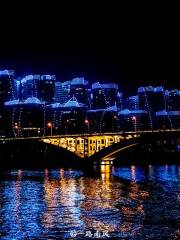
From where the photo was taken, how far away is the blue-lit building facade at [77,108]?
95938 millimetres

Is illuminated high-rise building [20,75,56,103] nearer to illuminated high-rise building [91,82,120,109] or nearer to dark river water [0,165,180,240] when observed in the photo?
illuminated high-rise building [91,82,120,109]

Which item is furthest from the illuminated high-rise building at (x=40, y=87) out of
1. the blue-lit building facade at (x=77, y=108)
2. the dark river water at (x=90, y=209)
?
the dark river water at (x=90, y=209)

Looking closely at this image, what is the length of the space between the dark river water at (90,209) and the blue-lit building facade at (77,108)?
142 ft

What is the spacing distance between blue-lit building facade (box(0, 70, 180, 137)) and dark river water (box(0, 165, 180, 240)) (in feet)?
142

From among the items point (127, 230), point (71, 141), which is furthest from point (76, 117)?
point (127, 230)

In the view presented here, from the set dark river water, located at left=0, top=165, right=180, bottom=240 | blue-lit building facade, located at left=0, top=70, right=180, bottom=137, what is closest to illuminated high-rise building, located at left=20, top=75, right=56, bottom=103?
blue-lit building facade, located at left=0, top=70, right=180, bottom=137

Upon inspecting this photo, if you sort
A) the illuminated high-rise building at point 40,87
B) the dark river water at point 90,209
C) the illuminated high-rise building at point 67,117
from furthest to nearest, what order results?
the illuminated high-rise building at point 40,87 < the illuminated high-rise building at point 67,117 < the dark river water at point 90,209

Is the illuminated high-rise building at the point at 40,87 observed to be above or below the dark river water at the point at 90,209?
above

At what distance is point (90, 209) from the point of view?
31.9m

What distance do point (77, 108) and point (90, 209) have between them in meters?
67.5

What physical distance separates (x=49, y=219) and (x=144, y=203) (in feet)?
26.1

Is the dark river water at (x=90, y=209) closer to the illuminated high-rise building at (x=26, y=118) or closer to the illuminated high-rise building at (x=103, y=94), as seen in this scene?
the illuminated high-rise building at (x=26, y=118)

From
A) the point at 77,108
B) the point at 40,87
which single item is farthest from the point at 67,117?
the point at 40,87

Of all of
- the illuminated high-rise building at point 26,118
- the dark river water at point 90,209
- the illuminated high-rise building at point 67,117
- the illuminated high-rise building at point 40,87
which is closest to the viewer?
the dark river water at point 90,209
